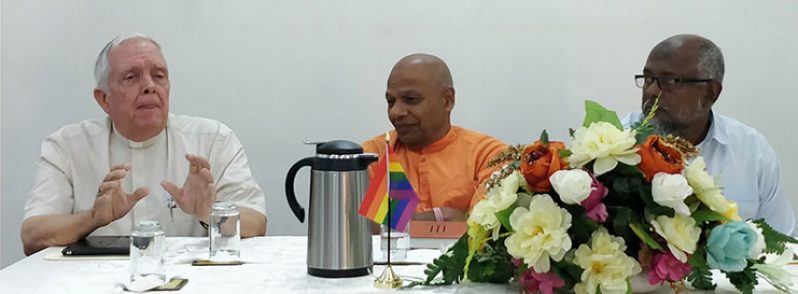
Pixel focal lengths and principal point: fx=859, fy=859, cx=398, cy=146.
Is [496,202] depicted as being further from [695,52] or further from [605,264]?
[695,52]

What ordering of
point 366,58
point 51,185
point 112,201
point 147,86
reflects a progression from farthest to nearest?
point 366,58 → point 147,86 → point 51,185 → point 112,201

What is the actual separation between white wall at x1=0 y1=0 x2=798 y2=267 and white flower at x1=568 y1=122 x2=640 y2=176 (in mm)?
2042

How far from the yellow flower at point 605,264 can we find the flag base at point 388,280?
405mm

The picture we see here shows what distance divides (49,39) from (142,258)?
7.10 feet

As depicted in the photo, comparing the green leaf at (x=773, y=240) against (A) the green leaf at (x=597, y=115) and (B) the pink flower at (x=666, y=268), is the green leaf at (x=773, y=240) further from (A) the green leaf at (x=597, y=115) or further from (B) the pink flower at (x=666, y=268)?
(A) the green leaf at (x=597, y=115)

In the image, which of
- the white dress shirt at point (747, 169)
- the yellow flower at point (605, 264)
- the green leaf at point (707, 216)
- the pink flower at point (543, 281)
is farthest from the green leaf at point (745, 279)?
the white dress shirt at point (747, 169)

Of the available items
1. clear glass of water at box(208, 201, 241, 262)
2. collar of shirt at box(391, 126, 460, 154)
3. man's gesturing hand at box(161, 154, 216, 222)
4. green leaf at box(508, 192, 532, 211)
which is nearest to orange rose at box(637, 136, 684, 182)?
green leaf at box(508, 192, 532, 211)

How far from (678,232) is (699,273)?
145 mm

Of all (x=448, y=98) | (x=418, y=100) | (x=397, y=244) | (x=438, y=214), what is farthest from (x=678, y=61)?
(x=397, y=244)

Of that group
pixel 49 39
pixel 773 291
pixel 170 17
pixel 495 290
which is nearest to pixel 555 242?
pixel 495 290

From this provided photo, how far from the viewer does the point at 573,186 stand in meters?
1.58

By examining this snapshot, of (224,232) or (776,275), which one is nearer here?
(776,275)

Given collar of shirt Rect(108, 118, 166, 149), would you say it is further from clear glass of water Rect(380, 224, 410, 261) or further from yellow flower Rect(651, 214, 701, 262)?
yellow flower Rect(651, 214, 701, 262)

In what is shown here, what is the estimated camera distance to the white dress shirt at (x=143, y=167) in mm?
2832
